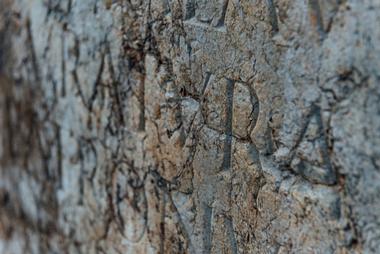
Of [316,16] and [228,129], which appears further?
[228,129]

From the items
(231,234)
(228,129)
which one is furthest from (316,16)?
(231,234)

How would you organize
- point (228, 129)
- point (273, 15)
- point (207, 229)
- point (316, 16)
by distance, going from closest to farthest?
1. point (316, 16)
2. point (273, 15)
3. point (228, 129)
4. point (207, 229)

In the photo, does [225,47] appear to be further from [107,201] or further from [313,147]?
[107,201]

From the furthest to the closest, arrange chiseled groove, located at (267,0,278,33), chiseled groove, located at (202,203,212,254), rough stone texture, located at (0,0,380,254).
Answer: chiseled groove, located at (202,203,212,254), chiseled groove, located at (267,0,278,33), rough stone texture, located at (0,0,380,254)

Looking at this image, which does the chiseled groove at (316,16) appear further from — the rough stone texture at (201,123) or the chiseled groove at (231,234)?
the chiseled groove at (231,234)

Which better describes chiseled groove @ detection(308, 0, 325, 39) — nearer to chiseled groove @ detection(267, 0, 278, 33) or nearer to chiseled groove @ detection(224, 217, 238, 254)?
chiseled groove @ detection(267, 0, 278, 33)

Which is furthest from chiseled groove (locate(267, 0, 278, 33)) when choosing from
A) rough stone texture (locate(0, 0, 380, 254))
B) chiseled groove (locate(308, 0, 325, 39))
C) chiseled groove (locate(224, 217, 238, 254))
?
chiseled groove (locate(224, 217, 238, 254))

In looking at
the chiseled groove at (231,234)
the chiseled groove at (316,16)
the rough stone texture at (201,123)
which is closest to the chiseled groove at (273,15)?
the rough stone texture at (201,123)

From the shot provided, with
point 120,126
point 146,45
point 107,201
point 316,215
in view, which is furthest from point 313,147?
point 107,201

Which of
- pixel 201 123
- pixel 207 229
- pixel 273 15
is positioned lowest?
pixel 207 229

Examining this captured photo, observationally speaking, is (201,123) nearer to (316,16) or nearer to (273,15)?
(273,15)
